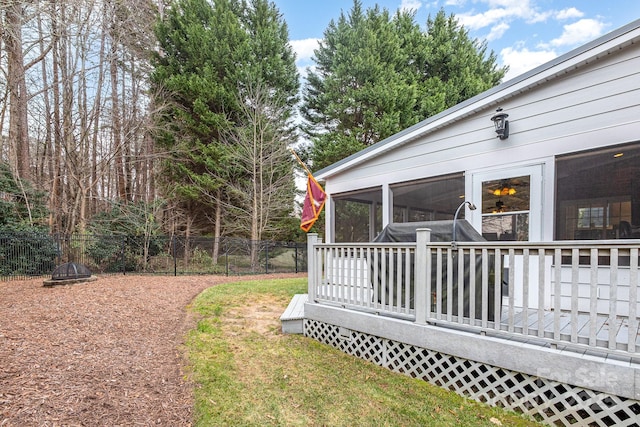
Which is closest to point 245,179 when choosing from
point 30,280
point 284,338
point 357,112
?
point 357,112

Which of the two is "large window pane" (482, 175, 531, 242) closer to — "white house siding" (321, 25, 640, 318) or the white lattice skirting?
"white house siding" (321, 25, 640, 318)

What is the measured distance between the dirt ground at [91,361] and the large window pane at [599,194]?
4.40 metres

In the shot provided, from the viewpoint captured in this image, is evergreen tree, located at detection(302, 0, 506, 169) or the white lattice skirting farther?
evergreen tree, located at detection(302, 0, 506, 169)

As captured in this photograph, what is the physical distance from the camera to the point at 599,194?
3434mm

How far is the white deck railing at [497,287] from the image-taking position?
82.7 inches

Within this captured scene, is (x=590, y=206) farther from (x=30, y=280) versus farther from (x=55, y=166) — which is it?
(x=55, y=166)

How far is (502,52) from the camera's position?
1753cm

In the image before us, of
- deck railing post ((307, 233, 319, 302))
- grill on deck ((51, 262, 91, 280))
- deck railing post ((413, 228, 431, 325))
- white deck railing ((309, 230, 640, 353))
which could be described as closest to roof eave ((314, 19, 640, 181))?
white deck railing ((309, 230, 640, 353))

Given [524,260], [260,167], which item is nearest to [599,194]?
[524,260]

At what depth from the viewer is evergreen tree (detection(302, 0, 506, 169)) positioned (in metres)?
13.5

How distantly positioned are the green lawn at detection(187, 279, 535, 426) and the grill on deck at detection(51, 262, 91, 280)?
198 inches

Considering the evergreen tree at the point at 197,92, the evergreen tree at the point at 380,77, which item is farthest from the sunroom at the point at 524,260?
the evergreen tree at the point at 197,92

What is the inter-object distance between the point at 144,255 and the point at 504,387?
11.3 meters

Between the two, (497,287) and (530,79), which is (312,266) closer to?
(497,287)
